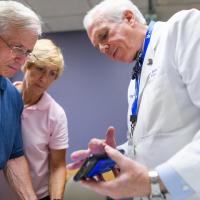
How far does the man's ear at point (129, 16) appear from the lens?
1486 millimetres

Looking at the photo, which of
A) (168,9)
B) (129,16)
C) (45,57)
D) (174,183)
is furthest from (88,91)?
(174,183)

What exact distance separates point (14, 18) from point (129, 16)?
49cm

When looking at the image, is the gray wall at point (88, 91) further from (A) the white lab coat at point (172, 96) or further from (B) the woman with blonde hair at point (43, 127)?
(A) the white lab coat at point (172, 96)

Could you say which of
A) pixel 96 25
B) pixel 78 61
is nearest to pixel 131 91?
pixel 96 25

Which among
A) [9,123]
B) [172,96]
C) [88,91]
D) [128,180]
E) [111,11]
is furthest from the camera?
[88,91]

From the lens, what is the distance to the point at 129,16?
4.91 ft

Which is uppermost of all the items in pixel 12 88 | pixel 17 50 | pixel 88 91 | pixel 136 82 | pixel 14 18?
pixel 14 18

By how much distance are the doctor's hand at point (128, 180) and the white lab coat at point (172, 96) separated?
8.4 inches

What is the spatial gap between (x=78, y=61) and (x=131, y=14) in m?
2.69

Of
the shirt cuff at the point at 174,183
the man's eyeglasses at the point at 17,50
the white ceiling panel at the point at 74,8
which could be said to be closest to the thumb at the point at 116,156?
the shirt cuff at the point at 174,183

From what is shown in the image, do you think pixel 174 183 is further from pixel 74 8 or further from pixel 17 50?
pixel 74 8

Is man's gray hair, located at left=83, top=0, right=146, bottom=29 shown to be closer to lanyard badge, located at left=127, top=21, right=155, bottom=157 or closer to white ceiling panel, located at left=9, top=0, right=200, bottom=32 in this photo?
lanyard badge, located at left=127, top=21, right=155, bottom=157

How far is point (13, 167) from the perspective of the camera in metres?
1.69

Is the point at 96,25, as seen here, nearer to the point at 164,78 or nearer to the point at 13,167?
the point at 164,78
